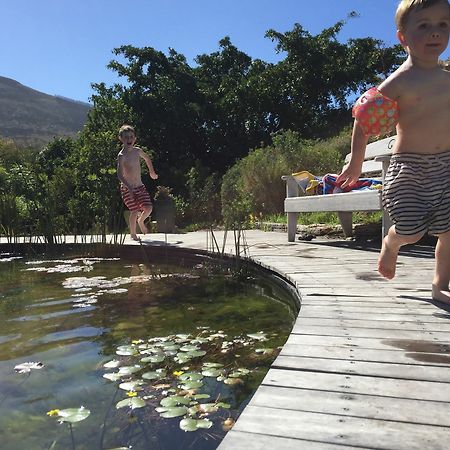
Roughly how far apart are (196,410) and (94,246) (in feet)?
15.5

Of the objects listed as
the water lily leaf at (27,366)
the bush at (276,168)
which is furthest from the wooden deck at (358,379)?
the bush at (276,168)

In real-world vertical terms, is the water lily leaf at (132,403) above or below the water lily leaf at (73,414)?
above

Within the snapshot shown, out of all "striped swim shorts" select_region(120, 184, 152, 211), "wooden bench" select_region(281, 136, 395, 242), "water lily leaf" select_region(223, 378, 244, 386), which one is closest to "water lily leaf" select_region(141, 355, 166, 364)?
"water lily leaf" select_region(223, 378, 244, 386)

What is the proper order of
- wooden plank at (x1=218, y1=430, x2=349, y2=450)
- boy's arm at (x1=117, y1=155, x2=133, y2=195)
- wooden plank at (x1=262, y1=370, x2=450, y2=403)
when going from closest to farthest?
wooden plank at (x1=218, y1=430, x2=349, y2=450) → wooden plank at (x1=262, y1=370, x2=450, y2=403) → boy's arm at (x1=117, y1=155, x2=133, y2=195)

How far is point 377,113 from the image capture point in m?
→ 2.28

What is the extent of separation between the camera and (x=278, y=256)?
4.42 metres

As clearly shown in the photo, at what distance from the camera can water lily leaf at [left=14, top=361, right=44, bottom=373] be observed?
2109 millimetres

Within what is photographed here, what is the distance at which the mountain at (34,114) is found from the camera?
6050cm

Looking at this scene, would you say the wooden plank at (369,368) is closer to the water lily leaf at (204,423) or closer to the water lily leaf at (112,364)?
the water lily leaf at (204,423)

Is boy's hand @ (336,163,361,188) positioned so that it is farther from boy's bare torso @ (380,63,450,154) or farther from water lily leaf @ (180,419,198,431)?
water lily leaf @ (180,419,198,431)

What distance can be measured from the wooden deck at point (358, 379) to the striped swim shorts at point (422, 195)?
386 mm

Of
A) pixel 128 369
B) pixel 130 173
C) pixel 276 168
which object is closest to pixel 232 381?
pixel 128 369

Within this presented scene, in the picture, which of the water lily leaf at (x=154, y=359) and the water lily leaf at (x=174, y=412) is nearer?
the water lily leaf at (x=174, y=412)

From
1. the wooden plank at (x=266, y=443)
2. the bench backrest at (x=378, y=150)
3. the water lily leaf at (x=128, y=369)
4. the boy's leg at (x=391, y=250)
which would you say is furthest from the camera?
the bench backrest at (x=378, y=150)
